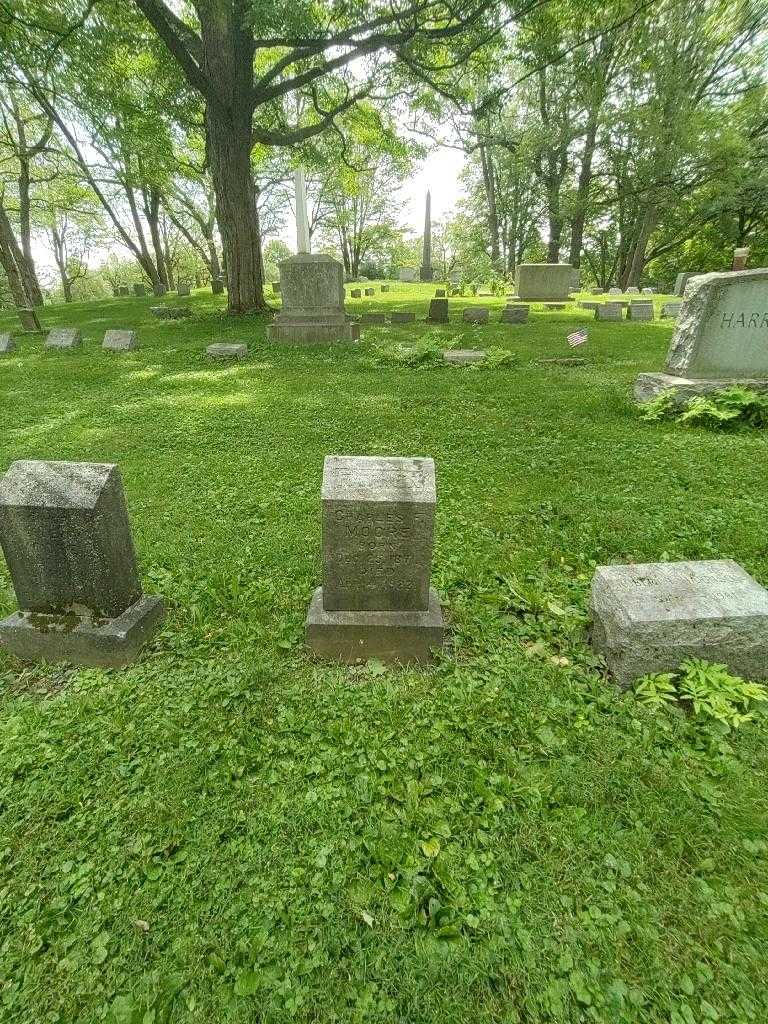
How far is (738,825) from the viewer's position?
206cm

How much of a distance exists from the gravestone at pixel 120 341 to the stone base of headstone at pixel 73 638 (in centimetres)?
1168

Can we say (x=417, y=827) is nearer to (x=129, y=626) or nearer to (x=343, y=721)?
(x=343, y=721)

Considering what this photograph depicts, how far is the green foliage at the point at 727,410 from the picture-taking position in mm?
6109

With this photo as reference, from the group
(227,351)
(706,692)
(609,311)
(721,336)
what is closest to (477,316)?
(609,311)

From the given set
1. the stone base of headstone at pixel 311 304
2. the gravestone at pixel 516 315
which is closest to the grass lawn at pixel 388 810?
the stone base of headstone at pixel 311 304

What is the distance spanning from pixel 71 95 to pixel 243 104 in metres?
4.71

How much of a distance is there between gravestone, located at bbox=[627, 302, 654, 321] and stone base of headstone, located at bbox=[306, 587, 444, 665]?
15950 mm

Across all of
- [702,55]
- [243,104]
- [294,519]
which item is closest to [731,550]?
[294,519]

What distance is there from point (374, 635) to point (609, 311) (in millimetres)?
15965

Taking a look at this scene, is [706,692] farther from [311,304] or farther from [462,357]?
[311,304]

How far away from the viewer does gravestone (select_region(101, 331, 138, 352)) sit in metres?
12.8

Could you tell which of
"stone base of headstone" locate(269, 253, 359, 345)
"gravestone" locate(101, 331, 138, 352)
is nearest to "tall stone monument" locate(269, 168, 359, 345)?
"stone base of headstone" locate(269, 253, 359, 345)

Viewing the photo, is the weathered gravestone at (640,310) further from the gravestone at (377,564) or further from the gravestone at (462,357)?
the gravestone at (377,564)

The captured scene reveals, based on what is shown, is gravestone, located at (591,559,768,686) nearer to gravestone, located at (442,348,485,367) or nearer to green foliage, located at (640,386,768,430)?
green foliage, located at (640,386,768,430)
